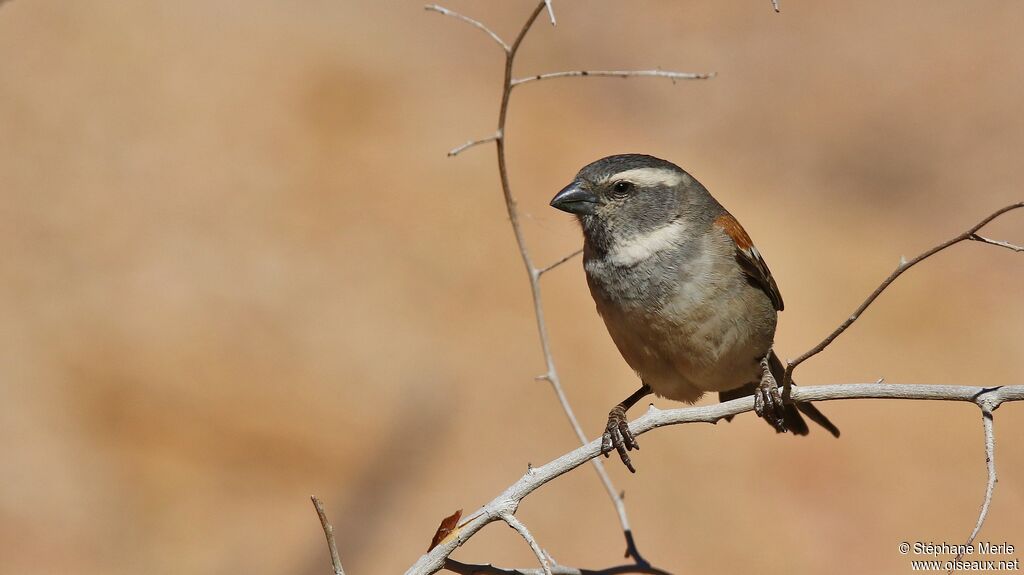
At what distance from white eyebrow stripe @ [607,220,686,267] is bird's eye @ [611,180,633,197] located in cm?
28

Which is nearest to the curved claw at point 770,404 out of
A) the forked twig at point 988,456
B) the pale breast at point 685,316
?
the pale breast at point 685,316

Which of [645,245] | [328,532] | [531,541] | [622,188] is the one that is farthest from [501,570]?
[622,188]

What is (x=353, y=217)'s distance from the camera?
496 inches

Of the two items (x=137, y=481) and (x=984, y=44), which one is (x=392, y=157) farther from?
(x=984, y=44)

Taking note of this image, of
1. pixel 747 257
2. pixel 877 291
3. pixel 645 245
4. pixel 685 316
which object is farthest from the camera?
pixel 747 257

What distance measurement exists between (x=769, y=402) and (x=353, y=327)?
23.8 feet

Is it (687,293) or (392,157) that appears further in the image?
(392,157)

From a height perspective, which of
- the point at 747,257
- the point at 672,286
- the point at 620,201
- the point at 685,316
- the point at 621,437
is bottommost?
the point at 621,437

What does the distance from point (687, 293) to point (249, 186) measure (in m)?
8.25

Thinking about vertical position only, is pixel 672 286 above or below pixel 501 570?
above

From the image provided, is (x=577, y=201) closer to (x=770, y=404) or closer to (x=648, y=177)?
(x=648, y=177)

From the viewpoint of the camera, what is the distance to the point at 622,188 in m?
5.90

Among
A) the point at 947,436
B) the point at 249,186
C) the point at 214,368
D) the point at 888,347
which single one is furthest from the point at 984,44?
the point at 214,368

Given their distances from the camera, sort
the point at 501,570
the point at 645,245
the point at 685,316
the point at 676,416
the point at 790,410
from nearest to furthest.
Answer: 1. the point at 501,570
2. the point at 676,416
3. the point at 685,316
4. the point at 645,245
5. the point at 790,410
